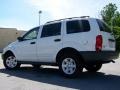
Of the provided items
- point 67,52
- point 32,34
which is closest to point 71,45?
point 67,52

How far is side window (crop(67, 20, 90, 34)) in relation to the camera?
11.0 metres

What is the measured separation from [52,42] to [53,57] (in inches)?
21.4

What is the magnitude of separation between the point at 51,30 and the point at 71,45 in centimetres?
134

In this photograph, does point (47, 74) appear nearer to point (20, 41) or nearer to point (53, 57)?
point (53, 57)

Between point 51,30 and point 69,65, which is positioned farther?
point 51,30

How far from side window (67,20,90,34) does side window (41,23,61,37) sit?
47 centimetres

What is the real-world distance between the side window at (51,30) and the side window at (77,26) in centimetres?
47

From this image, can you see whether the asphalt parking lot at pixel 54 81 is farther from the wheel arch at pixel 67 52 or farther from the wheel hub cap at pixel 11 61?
the wheel hub cap at pixel 11 61

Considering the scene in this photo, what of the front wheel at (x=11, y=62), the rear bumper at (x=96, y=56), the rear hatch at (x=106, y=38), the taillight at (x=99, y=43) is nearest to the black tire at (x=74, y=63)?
the rear bumper at (x=96, y=56)

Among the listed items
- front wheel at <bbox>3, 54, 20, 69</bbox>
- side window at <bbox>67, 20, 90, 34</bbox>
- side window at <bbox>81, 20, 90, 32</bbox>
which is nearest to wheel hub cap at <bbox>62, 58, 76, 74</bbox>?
side window at <bbox>67, 20, 90, 34</bbox>

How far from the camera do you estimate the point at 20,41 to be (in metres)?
13.2

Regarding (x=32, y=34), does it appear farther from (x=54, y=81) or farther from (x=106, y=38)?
(x=106, y=38)

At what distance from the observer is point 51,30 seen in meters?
12.1

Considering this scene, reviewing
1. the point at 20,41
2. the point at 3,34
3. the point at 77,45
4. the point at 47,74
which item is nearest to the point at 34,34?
the point at 20,41
